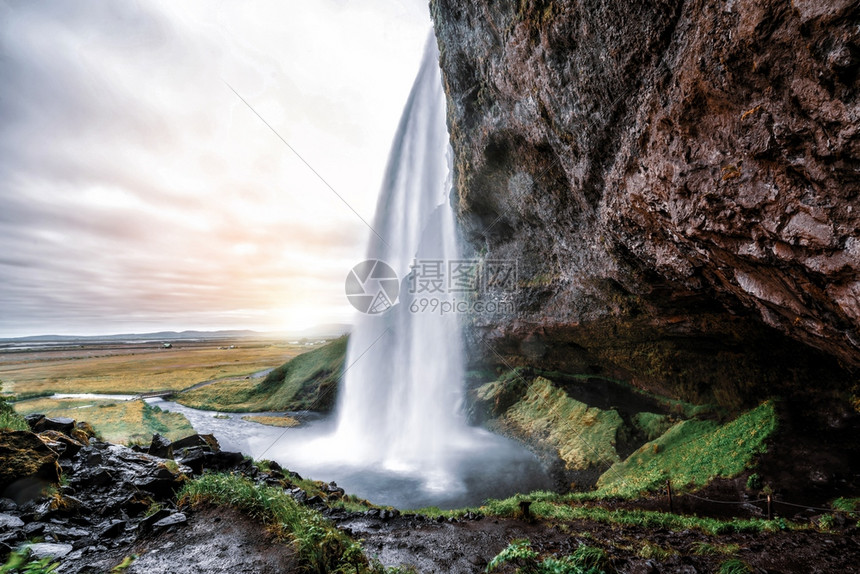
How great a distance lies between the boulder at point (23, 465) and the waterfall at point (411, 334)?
15.3 meters

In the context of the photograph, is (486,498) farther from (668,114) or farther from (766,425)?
(668,114)

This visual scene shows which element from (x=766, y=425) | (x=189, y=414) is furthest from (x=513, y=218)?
(x=189, y=414)

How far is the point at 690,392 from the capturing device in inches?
573

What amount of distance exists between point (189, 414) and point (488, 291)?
29.0m

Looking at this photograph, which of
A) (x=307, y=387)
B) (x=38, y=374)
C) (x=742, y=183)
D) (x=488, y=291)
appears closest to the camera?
(x=742, y=183)

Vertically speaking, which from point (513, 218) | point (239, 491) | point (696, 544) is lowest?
point (696, 544)

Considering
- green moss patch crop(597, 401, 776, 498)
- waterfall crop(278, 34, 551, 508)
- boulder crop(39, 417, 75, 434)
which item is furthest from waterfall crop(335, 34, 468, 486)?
boulder crop(39, 417, 75, 434)

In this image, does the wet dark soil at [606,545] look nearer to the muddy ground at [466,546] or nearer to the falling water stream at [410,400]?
the muddy ground at [466,546]

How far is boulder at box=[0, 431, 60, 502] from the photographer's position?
20.5 ft

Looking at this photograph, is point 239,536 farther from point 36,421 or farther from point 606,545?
point 36,421

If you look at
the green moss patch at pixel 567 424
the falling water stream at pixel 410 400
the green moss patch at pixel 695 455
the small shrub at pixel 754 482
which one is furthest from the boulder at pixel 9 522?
the green moss patch at pixel 567 424

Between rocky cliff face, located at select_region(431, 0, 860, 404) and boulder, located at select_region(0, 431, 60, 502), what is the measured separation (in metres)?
14.6

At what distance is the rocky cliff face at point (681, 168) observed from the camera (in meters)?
4.69
